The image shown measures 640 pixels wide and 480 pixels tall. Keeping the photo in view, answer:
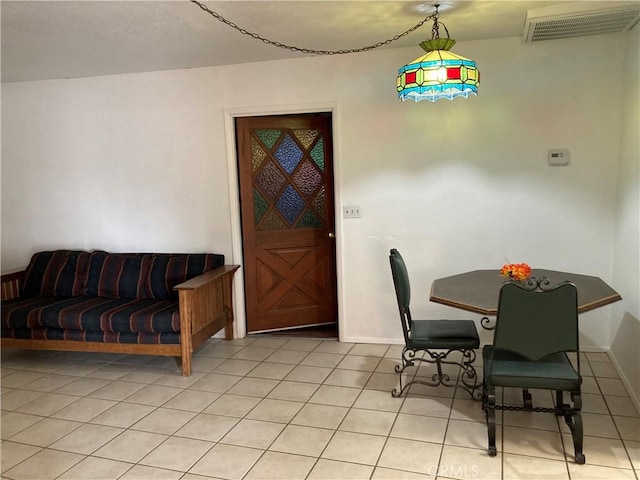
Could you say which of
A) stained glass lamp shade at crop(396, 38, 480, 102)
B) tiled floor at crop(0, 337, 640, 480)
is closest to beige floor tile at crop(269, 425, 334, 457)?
tiled floor at crop(0, 337, 640, 480)

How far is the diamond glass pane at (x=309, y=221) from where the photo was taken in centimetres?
443

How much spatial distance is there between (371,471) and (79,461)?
1.52 m

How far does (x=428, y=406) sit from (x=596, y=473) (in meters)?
0.94

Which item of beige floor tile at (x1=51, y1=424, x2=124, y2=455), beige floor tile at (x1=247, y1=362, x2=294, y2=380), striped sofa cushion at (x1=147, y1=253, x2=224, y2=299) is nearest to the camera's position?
beige floor tile at (x1=51, y1=424, x2=124, y2=455)

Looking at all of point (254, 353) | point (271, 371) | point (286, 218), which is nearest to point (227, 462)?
point (271, 371)

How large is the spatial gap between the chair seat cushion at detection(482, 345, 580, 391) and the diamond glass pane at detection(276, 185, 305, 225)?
2.37 meters

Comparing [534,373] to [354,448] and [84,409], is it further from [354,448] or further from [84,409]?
[84,409]

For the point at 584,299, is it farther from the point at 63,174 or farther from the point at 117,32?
the point at 63,174

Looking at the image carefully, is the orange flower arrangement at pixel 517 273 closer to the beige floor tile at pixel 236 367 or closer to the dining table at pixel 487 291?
the dining table at pixel 487 291

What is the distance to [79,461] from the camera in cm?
251

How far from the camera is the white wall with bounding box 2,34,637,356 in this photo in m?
3.56

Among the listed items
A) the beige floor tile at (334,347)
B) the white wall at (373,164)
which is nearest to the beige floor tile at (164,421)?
the beige floor tile at (334,347)

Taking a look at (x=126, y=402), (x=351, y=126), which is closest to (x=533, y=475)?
(x=126, y=402)

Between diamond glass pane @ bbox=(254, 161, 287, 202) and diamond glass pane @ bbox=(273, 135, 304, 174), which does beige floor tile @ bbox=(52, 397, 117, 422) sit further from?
diamond glass pane @ bbox=(273, 135, 304, 174)
